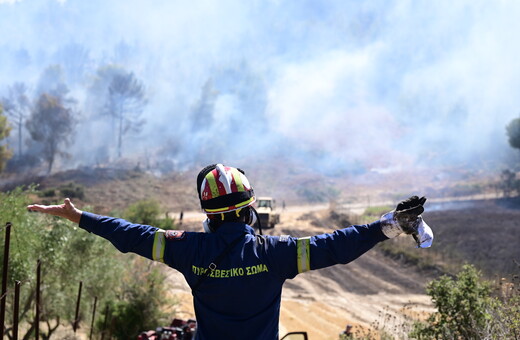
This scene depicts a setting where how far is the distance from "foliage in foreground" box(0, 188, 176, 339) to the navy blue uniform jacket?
6.75 meters

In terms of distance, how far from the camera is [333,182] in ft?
216

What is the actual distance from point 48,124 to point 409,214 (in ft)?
223

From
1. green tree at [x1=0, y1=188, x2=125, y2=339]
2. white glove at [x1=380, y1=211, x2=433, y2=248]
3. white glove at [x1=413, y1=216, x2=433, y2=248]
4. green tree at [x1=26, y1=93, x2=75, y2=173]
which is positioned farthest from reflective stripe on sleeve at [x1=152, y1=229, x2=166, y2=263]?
green tree at [x1=26, y1=93, x2=75, y2=173]

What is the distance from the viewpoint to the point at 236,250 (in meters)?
2.75

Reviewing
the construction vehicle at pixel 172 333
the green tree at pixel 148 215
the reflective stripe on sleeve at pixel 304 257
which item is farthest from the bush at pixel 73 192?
the reflective stripe on sleeve at pixel 304 257

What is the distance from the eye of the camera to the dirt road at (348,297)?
15.4 meters

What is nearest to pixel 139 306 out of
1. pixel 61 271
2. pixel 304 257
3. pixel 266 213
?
pixel 61 271

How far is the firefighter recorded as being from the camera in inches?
102

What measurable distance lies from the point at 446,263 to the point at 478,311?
16.9m

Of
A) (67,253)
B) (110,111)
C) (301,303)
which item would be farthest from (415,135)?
(67,253)

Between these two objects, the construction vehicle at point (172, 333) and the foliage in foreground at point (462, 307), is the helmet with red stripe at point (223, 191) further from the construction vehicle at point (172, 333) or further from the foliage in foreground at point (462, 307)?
the construction vehicle at point (172, 333)

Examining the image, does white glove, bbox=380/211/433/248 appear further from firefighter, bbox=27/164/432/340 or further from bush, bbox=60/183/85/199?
bush, bbox=60/183/85/199

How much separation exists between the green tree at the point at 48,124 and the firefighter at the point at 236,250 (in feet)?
211

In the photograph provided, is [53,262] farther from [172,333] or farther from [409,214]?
[409,214]
